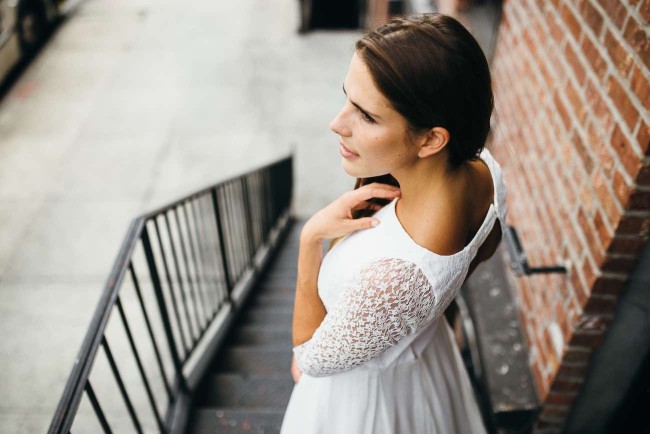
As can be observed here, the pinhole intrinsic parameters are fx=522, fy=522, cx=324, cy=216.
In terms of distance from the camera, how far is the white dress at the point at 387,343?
3.89 feet

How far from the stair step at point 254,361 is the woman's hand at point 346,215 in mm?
1969

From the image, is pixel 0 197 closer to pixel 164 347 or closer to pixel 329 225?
pixel 164 347

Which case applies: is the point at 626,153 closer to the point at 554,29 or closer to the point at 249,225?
the point at 554,29

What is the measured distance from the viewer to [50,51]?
8.48 metres

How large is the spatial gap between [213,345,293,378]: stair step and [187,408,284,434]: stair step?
52 centimetres

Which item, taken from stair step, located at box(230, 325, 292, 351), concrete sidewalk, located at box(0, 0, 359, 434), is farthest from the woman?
concrete sidewalk, located at box(0, 0, 359, 434)

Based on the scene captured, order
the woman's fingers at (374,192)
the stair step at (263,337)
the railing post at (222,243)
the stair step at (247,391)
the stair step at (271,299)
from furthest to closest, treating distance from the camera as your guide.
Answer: the stair step at (271,299)
the stair step at (263,337)
the railing post at (222,243)
the stair step at (247,391)
the woman's fingers at (374,192)

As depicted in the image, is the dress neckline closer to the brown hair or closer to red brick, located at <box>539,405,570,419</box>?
the brown hair

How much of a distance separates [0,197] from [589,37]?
6.12 m

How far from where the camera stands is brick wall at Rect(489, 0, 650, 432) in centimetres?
155

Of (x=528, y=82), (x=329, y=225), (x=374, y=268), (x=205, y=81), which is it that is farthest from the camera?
(x=205, y=81)

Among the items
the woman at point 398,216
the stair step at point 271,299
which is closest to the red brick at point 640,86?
the woman at point 398,216

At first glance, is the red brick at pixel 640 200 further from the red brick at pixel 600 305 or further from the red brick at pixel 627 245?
the red brick at pixel 600 305

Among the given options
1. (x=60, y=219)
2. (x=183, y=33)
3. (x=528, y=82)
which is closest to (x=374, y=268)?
(x=528, y=82)
